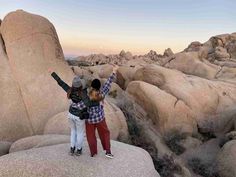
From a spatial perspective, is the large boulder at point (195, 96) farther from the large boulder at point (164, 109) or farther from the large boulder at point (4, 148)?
the large boulder at point (4, 148)

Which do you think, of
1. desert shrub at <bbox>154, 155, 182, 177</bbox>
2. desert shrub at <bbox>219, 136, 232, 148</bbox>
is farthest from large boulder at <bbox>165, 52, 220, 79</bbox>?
desert shrub at <bbox>154, 155, 182, 177</bbox>

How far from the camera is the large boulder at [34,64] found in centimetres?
1603

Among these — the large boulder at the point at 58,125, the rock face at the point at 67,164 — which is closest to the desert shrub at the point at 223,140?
the large boulder at the point at 58,125

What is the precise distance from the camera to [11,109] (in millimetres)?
15859

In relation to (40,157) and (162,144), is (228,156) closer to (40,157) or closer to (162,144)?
(162,144)

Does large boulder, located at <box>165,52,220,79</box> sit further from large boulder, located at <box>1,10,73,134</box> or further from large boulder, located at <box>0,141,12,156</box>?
large boulder, located at <box>0,141,12,156</box>

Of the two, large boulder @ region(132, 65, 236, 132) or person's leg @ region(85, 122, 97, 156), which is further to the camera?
large boulder @ region(132, 65, 236, 132)

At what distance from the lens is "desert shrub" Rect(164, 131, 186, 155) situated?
19.6m

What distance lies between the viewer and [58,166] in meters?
9.39

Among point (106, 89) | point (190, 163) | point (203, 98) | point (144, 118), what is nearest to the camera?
point (106, 89)

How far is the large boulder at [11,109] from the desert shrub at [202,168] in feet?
23.8

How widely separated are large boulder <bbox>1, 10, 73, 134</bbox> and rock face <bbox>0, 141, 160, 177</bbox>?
5.24 m

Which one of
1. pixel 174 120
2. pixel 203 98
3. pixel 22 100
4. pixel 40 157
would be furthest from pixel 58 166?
pixel 203 98

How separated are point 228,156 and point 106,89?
341 inches
